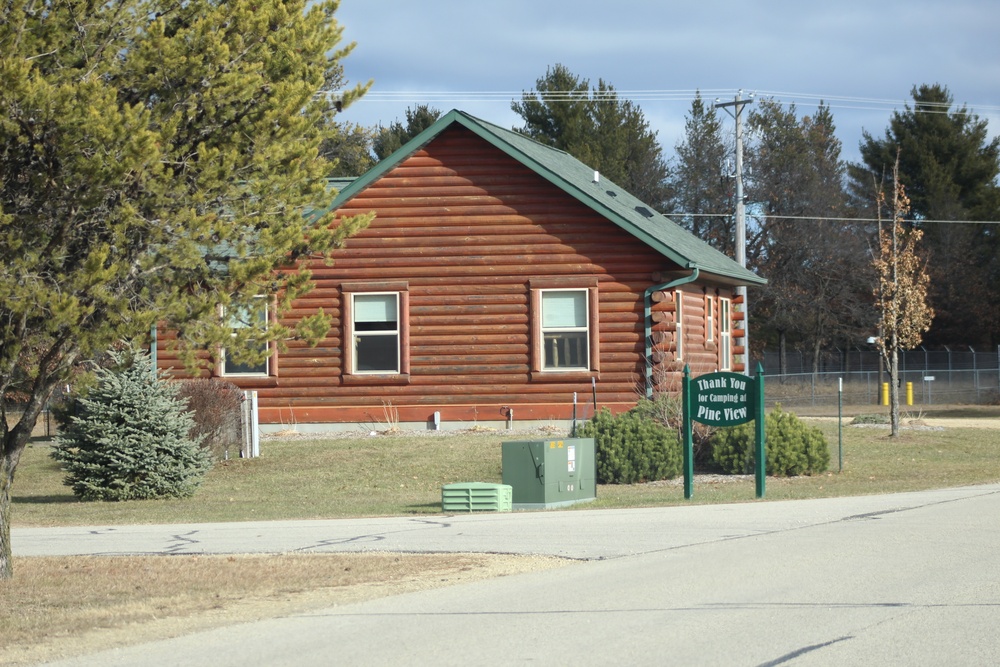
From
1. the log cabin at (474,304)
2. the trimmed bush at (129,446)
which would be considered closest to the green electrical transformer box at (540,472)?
the trimmed bush at (129,446)

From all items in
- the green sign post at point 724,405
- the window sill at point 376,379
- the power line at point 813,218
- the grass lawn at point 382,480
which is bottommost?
the grass lawn at point 382,480

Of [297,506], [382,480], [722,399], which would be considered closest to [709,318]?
[382,480]

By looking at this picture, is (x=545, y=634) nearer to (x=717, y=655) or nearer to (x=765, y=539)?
(x=717, y=655)

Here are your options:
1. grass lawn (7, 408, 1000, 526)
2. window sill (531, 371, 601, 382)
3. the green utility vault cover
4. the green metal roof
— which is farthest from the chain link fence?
the green utility vault cover

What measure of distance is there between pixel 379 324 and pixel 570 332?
13.9 ft

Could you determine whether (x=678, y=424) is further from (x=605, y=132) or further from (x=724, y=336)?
(x=605, y=132)

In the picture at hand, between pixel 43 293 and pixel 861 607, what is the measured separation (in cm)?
698

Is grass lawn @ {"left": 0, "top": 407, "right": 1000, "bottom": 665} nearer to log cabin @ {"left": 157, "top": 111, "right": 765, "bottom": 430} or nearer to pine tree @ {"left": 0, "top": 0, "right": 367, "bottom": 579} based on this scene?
log cabin @ {"left": 157, "top": 111, "right": 765, "bottom": 430}

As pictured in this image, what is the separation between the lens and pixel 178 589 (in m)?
11.7

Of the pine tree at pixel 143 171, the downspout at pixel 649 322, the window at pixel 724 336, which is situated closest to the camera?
the pine tree at pixel 143 171

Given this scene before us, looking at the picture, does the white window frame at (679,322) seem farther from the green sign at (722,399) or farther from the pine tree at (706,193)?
the pine tree at (706,193)

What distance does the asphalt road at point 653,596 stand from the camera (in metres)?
8.45

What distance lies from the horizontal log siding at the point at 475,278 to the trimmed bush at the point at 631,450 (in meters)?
4.71

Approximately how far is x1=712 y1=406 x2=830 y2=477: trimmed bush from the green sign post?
4.02m
